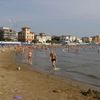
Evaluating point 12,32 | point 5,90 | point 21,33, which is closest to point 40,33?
point 21,33

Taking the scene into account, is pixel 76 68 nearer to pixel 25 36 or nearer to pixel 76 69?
pixel 76 69

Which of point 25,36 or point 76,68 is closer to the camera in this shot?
point 76,68

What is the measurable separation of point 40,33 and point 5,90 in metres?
181

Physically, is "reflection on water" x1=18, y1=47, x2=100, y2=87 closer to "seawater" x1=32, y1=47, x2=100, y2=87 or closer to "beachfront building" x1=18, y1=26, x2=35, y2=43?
"seawater" x1=32, y1=47, x2=100, y2=87

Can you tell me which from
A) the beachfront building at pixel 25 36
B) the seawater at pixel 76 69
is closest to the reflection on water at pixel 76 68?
the seawater at pixel 76 69

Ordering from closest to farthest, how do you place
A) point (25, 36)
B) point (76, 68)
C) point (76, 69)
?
point (76, 69) < point (76, 68) < point (25, 36)

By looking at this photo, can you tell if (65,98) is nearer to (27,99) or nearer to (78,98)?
(78,98)

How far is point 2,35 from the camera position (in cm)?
14338

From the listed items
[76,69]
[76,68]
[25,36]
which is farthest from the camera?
[25,36]

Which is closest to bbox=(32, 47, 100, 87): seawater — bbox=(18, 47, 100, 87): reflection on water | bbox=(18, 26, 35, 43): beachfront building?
bbox=(18, 47, 100, 87): reflection on water

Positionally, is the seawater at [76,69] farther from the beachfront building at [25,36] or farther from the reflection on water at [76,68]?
the beachfront building at [25,36]

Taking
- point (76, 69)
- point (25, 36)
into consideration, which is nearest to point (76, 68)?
point (76, 69)

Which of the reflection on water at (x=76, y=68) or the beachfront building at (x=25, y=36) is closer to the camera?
the reflection on water at (x=76, y=68)

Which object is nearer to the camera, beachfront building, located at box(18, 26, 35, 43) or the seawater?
the seawater
